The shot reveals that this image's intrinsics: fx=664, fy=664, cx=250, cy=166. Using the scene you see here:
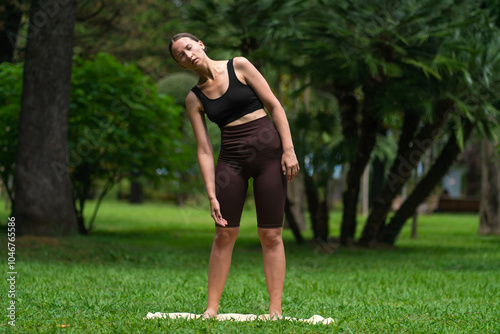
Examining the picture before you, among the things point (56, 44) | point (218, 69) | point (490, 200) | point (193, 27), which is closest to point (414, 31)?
point (193, 27)

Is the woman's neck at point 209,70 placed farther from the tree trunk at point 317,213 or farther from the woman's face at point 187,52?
the tree trunk at point 317,213

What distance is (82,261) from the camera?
9.03m

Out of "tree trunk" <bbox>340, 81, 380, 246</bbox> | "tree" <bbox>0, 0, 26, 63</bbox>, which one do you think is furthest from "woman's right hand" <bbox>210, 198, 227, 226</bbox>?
"tree" <bbox>0, 0, 26, 63</bbox>

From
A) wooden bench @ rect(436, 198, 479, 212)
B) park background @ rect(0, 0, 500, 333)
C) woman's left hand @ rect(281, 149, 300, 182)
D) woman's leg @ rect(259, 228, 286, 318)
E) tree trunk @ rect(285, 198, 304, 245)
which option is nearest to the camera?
woman's left hand @ rect(281, 149, 300, 182)

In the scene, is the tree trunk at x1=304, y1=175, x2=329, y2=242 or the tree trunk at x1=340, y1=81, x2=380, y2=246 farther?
the tree trunk at x1=304, y1=175, x2=329, y2=242

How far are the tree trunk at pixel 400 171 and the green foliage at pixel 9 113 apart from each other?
6468 millimetres

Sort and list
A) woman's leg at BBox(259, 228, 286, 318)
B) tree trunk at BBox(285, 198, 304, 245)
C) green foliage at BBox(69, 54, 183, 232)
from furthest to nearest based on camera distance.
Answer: green foliage at BBox(69, 54, 183, 232), tree trunk at BBox(285, 198, 304, 245), woman's leg at BBox(259, 228, 286, 318)

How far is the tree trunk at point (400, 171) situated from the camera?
36.8 ft

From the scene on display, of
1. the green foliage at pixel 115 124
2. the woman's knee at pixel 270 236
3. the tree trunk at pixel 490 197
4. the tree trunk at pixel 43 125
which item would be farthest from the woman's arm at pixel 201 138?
the tree trunk at pixel 490 197

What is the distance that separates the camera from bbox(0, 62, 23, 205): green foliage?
11.8 metres

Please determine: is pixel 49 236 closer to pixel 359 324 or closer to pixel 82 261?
pixel 82 261

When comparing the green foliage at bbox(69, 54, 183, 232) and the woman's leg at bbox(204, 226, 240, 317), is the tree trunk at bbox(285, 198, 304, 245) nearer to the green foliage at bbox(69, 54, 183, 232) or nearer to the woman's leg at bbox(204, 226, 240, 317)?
the green foliage at bbox(69, 54, 183, 232)

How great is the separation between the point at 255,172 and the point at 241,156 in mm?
147

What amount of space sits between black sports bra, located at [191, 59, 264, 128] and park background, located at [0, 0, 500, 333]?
1.41 m
